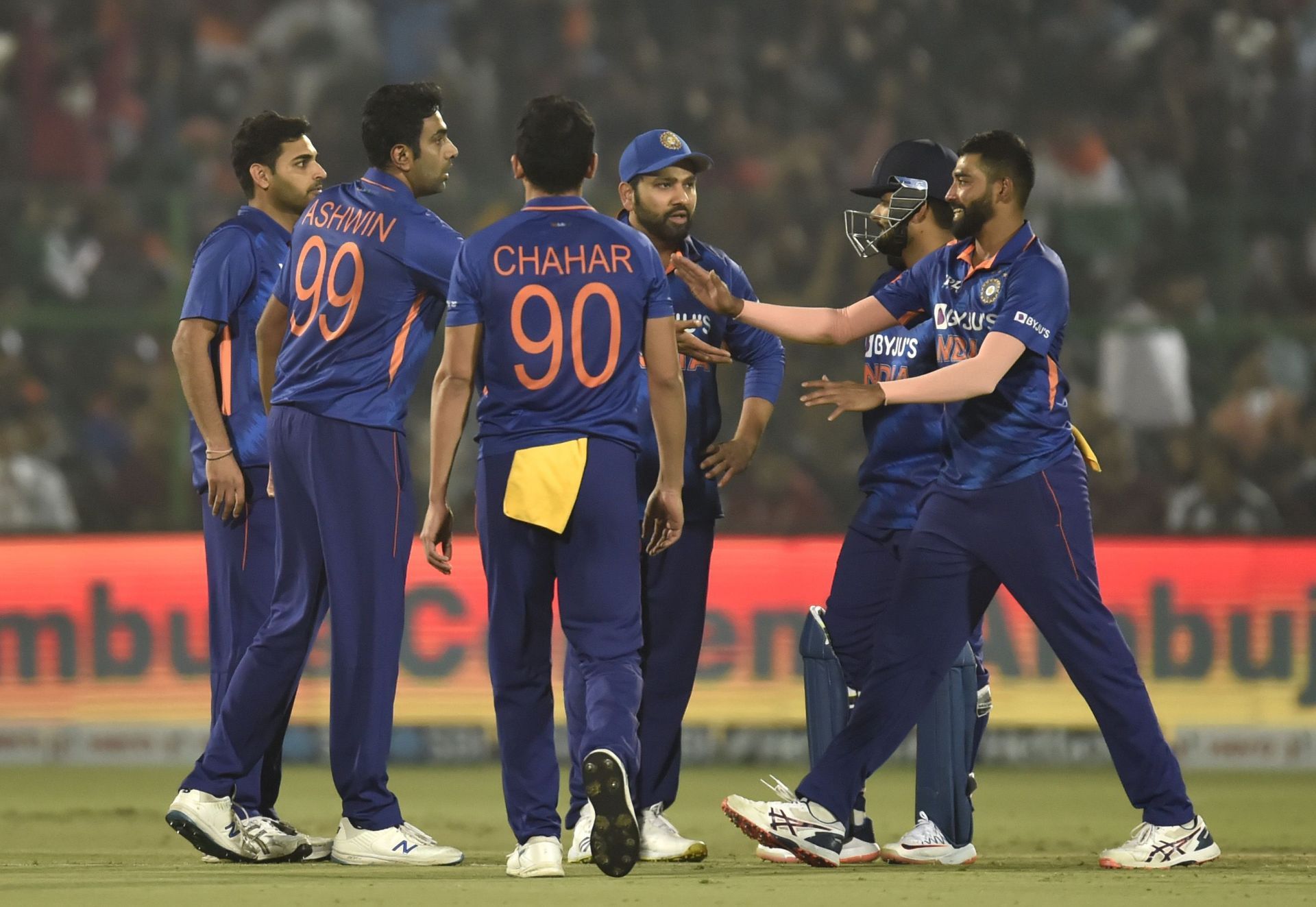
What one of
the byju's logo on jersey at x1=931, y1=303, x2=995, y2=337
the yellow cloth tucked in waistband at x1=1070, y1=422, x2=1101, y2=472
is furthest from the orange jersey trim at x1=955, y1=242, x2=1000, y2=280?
the yellow cloth tucked in waistband at x1=1070, y1=422, x2=1101, y2=472

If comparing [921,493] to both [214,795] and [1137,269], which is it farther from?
[1137,269]

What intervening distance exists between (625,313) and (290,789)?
14.1 ft

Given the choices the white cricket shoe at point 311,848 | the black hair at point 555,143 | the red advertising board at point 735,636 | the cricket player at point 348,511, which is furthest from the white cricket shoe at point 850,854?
the red advertising board at point 735,636

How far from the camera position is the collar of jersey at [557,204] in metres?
5.35

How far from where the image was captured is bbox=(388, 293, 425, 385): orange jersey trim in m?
5.70

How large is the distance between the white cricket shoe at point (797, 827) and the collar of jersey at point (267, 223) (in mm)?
2467

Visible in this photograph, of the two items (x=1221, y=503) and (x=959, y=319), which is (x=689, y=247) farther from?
(x=1221, y=503)

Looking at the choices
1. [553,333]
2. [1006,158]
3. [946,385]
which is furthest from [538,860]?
[1006,158]

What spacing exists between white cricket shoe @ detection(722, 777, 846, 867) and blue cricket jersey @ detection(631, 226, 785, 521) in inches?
45.2

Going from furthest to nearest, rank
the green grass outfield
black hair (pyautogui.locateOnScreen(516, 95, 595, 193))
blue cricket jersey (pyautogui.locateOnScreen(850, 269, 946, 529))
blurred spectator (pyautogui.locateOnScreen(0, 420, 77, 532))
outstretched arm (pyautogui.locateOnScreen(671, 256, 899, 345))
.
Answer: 1. blurred spectator (pyautogui.locateOnScreen(0, 420, 77, 532))
2. blue cricket jersey (pyautogui.locateOnScreen(850, 269, 946, 529))
3. outstretched arm (pyautogui.locateOnScreen(671, 256, 899, 345))
4. black hair (pyautogui.locateOnScreen(516, 95, 595, 193))
5. the green grass outfield

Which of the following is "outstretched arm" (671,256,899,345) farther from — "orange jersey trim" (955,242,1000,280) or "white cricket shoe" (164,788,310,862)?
"white cricket shoe" (164,788,310,862)

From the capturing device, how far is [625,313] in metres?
5.31

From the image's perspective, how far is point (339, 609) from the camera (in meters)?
5.61

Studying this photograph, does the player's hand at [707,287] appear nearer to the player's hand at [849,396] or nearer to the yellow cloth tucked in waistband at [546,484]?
the player's hand at [849,396]
